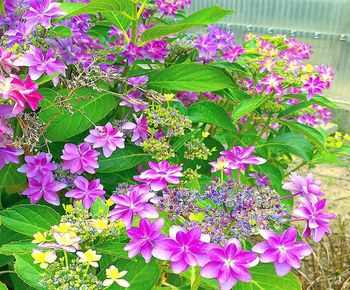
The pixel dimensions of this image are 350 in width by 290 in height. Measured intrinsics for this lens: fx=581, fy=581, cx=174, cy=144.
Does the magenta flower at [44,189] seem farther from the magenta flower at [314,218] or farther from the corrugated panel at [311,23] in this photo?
the corrugated panel at [311,23]

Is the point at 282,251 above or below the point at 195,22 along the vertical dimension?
below

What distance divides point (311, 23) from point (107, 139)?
2844 mm

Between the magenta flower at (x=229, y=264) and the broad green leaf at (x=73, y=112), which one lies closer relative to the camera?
the magenta flower at (x=229, y=264)

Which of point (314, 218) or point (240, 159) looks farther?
point (240, 159)

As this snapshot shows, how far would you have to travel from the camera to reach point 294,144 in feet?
→ 3.81

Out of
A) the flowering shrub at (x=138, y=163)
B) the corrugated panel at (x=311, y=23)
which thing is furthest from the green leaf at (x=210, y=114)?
the corrugated panel at (x=311, y=23)

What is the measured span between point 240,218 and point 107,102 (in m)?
0.41

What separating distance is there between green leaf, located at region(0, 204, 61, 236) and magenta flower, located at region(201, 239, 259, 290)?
0.29 m

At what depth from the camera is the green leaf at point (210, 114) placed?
1093mm

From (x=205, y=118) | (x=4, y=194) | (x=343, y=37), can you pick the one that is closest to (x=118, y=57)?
(x=205, y=118)

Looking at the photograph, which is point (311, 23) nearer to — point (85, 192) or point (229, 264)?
point (85, 192)

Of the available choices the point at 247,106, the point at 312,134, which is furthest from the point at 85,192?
the point at 312,134

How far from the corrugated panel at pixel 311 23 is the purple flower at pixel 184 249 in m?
3.05

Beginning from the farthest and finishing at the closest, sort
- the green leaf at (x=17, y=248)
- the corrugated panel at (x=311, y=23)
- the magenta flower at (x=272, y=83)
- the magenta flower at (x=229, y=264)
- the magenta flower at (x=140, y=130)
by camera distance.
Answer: the corrugated panel at (x=311, y=23), the magenta flower at (x=272, y=83), the magenta flower at (x=140, y=130), the green leaf at (x=17, y=248), the magenta flower at (x=229, y=264)
